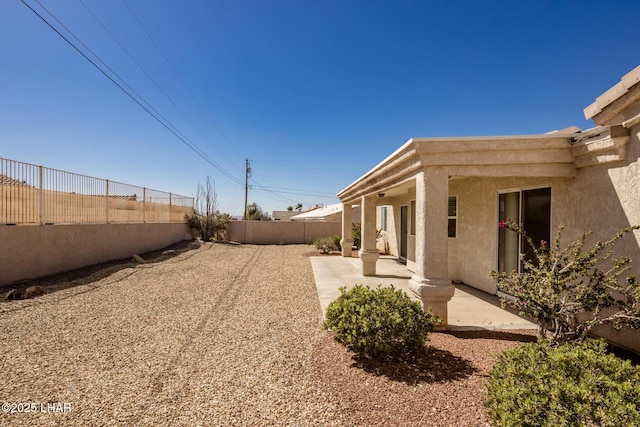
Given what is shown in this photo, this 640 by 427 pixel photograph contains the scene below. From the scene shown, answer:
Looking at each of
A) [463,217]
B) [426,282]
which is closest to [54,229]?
[426,282]

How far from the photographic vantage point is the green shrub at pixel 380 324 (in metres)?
3.73

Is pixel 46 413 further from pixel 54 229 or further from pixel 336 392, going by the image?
pixel 54 229

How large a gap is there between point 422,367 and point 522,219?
4.18 metres

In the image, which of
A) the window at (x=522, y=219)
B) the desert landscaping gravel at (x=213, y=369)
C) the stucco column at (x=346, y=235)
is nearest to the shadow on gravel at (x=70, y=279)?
the desert landscaping gravel at (x=213, y=369)

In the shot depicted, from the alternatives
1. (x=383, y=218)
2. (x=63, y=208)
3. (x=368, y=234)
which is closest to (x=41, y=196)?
(x=63, y=208)

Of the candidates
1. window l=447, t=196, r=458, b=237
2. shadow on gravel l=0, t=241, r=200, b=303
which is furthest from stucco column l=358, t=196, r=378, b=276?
shadow on gravel l=0, t=241, r=200, b=303

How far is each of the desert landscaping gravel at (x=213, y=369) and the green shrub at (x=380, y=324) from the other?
213 mm

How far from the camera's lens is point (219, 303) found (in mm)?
6602

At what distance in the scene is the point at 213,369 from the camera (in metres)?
3.74

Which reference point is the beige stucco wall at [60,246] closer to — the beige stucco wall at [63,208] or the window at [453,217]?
the beige stucco wall at [63,208]

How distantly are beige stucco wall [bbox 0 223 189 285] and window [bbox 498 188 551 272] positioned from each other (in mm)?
12033

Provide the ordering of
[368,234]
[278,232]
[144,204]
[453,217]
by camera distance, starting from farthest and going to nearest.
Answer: [278,232], [144,204], [368,234], [453,217]

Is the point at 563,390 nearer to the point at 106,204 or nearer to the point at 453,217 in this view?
the point at 453,217

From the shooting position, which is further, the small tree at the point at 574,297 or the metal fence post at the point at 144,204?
the metal fence post at the point at 144,204
